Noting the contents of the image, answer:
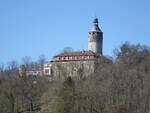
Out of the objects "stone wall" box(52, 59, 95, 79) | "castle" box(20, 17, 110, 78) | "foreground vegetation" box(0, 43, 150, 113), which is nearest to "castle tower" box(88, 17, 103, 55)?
"castle" box(20, 17, 110, 78)

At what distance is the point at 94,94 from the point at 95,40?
56.1m

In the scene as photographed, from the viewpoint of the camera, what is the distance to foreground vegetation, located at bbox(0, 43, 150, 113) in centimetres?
6020

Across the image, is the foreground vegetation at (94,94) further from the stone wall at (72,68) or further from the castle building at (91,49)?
the castle building at (91,49)

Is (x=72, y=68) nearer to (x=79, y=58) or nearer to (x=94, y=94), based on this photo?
(x=79, y=58)

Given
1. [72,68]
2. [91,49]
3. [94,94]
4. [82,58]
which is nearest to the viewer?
[94,94]

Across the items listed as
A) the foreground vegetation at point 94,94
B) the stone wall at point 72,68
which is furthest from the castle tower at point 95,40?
the foreground vegetation at point 94,94

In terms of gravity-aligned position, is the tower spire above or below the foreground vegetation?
above

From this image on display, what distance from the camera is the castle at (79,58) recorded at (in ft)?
333

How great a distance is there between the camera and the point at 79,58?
112250 millimetres

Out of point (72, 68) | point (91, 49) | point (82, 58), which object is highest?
point (91, 49)

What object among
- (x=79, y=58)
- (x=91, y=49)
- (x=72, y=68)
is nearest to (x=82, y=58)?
(x=79, y=58)

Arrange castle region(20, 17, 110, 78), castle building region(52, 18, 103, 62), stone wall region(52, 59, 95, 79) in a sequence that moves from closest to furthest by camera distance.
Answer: stone wall region(52, 59, 95, 79)
castle region(20, 17, 110, 78)
castle building region(52, 18, 103, 62)

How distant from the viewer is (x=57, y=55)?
11606 centimetres

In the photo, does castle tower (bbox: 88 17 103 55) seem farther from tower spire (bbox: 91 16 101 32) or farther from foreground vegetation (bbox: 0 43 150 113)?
foreground vegetation (bbox: 0 43 150 113)
